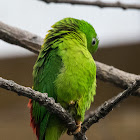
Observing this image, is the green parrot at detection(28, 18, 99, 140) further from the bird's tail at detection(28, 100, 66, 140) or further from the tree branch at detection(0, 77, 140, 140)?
the tree branch at detection(0, 77, 140, 140)

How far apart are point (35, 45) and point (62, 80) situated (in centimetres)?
106

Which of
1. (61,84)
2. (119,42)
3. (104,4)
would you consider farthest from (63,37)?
(119,42)

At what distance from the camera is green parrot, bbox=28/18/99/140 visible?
2.71m

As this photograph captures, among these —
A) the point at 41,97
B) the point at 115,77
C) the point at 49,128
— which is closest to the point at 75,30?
the point at 115,77

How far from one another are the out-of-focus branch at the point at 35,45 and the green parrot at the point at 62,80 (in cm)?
66

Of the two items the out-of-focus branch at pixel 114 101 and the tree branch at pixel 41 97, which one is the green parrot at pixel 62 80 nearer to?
the tree branch at pixel 41 97

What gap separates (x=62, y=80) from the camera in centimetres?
270

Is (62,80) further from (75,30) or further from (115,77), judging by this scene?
(115,77)

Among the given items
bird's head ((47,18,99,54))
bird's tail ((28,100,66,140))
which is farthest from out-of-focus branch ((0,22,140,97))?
bird's tail ((28,100,66,140))

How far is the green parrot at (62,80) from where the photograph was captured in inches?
106

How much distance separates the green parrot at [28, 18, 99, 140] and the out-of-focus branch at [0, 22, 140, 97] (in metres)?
0.66

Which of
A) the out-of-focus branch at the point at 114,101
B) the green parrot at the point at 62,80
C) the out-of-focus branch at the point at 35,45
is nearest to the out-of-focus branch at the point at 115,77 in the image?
the out-of-focus branch at the point at 35,45

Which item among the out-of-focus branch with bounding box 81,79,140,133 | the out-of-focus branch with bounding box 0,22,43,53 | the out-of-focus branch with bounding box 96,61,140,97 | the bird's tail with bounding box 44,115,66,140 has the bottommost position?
the bird's tail with bounding box 44,115,66,140

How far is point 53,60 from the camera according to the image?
281cm
